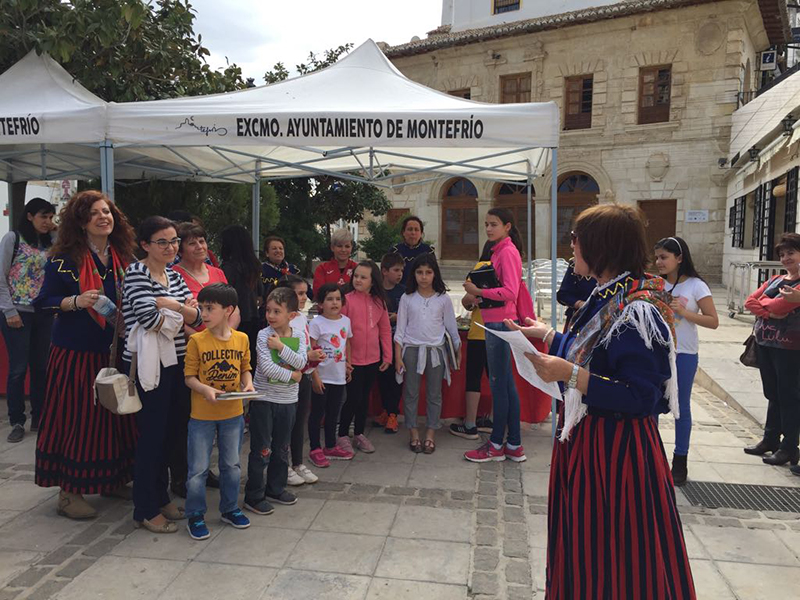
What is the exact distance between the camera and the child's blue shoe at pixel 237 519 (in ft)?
11.6

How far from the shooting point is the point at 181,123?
4691mm

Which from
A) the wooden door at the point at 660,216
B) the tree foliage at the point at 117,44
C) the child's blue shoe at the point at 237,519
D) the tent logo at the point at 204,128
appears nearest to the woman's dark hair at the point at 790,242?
the child's blue shoe at the point at 237,519

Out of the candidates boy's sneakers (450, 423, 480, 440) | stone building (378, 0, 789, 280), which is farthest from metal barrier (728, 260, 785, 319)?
boy's sneakers (450, 423, 480, 440)

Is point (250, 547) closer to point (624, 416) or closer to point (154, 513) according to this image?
point (154, 513)

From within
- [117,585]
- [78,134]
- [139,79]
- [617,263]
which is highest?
[139,79]

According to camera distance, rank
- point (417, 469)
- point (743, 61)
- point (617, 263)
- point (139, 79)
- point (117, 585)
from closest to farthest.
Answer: point (617, 263) → point (117, 585) → point (417, 469) → point (139, 79) → point (743, 61)

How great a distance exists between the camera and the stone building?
19.8 metres

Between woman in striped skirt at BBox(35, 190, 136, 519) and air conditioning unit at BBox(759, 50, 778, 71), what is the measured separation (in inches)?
1034

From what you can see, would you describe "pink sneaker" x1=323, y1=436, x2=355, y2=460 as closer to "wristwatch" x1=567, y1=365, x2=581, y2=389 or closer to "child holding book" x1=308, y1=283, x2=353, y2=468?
"child holding book" x1=308, y1=283, x2=353, y2=468

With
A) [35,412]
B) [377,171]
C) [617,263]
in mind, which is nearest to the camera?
[617,263]

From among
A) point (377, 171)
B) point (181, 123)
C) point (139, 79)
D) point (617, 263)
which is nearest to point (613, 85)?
point (377, 171)

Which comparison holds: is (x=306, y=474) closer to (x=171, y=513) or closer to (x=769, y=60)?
(x=171, y=513)

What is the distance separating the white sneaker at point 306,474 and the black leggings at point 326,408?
0.35 metres

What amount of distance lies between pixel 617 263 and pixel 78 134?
434 cm
